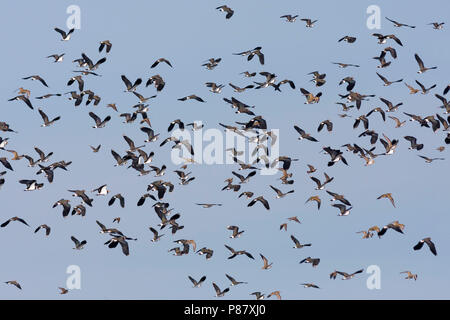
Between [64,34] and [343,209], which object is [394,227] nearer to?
[343,209]

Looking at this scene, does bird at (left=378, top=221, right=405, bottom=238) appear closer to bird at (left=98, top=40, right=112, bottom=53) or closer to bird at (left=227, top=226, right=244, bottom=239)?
bird at (left=227, top=226, right=244, bottom=239)

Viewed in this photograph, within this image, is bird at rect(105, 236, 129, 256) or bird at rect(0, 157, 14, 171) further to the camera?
bird at rect(0, 157, 14, 171)

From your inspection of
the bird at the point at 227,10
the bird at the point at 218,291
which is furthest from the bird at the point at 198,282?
the bird at the point at 227,10

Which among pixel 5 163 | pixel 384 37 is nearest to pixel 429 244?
pixel 384 37

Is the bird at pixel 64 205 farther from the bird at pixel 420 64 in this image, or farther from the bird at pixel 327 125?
the bird at pixel 420 64

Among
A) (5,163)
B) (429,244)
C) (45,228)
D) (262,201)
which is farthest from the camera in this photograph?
(262,201)

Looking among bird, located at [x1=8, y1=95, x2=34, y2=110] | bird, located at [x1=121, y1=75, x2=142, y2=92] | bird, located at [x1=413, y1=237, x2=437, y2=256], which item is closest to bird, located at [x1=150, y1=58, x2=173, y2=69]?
bird, located at [x1=121, y1=75, x2=142, y2=92]

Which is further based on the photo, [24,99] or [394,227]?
[24,99]

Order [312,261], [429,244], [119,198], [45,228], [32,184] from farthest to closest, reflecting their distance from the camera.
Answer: [312,261] < [119,198] < [45,228] < [32,184] < [429,244]

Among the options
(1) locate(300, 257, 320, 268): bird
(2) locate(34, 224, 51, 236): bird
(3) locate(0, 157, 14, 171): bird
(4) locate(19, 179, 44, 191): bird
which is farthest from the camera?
(1) locate(300, 257, 320, 268): bird

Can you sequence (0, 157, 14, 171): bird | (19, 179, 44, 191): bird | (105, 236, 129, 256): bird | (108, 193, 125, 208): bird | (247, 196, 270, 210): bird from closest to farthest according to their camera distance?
1. (105, 236, 129, 256): bird
2. (0, 157, 14, 171): bird
3. (19, 179, 44, 191): bird
4. (108, 193, 125, 208): bird
5. (247, 196, 270, 210): bird

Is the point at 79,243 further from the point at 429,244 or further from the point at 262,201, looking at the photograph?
the point at 429,244

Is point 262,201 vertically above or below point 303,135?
below
